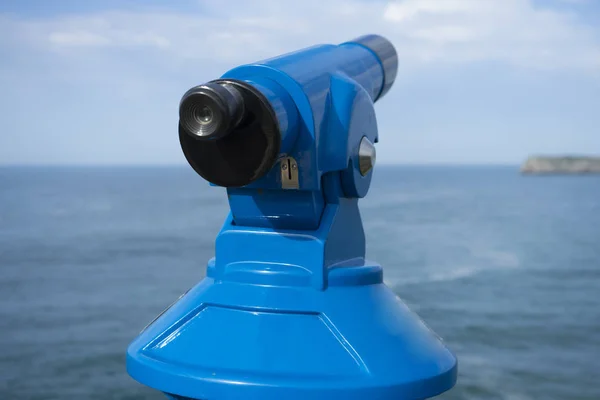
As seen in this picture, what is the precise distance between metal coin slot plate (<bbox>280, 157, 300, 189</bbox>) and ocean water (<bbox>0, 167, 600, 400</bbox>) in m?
4.43

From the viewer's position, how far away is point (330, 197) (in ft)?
4.99

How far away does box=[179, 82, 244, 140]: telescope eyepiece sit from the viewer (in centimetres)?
125

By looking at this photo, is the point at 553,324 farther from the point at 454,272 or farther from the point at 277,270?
the point at 277,270

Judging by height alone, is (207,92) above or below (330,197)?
above

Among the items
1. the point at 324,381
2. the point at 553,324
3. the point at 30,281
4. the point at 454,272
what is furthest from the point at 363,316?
the point at 454,272

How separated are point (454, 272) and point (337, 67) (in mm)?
10739

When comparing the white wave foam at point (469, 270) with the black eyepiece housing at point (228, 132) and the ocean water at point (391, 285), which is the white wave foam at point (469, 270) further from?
the black eyepiece housing at point (228, 132)

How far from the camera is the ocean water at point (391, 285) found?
6496 mm

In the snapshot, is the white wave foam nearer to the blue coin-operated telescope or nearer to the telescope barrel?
the telescope barrel

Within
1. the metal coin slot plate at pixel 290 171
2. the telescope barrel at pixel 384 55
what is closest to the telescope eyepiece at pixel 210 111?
the metal coin slot plate at pixel 290 171

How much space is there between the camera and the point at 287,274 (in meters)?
1.45

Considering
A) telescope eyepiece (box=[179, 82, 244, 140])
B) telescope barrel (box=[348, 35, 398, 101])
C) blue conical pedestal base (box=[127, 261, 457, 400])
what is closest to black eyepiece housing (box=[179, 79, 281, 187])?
telescope eyepiece (box=[179, 82, 244, 140])

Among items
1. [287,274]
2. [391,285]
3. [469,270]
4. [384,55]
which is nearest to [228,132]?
[287,274]

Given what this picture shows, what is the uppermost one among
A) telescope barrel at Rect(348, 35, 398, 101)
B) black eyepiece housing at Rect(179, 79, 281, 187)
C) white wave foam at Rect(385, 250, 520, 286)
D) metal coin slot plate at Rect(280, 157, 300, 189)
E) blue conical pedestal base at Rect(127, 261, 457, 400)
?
telescope barrel at Rect(348, 35, 398, 101)
